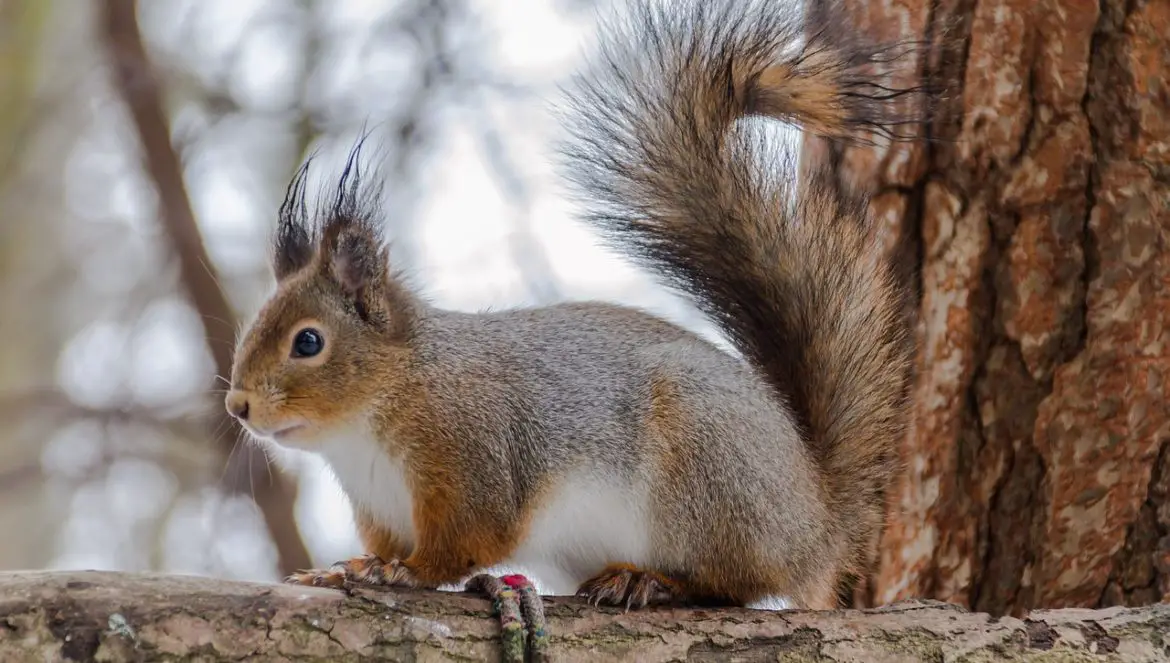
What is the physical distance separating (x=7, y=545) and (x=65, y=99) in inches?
69.9

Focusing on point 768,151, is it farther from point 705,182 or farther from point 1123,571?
point 1123,571

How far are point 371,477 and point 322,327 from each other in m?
0.26

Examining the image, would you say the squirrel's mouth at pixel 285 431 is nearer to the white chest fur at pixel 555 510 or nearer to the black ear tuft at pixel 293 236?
the white chest fur at pixel 555 510

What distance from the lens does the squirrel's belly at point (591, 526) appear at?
1811 millimetres

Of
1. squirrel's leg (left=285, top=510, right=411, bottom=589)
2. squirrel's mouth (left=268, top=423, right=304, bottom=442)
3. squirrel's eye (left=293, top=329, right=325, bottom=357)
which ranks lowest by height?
squirrel's leg (left=285, top=510, right=411, bottom=589)

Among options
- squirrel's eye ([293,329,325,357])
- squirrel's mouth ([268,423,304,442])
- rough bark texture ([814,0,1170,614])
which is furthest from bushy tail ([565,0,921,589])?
squirrel's mouth ([268,423,304,442])

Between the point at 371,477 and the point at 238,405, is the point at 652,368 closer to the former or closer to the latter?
the point at 371,477

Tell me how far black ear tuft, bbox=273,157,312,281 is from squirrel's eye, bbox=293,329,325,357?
0.50 ft

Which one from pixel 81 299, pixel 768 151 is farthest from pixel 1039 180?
pixel 81 299

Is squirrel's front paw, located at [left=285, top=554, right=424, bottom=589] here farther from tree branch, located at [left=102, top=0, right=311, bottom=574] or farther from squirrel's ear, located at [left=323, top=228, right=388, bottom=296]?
tree branch, located at [left=102, top=0, right=311, bottom=574]

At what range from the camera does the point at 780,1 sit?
6.46 feet

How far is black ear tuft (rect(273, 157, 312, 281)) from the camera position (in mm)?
1917

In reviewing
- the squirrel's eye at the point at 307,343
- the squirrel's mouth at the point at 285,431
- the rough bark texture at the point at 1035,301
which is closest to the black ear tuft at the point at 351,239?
the squirrel's eye at the point at 307,343

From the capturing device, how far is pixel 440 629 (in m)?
1.50
